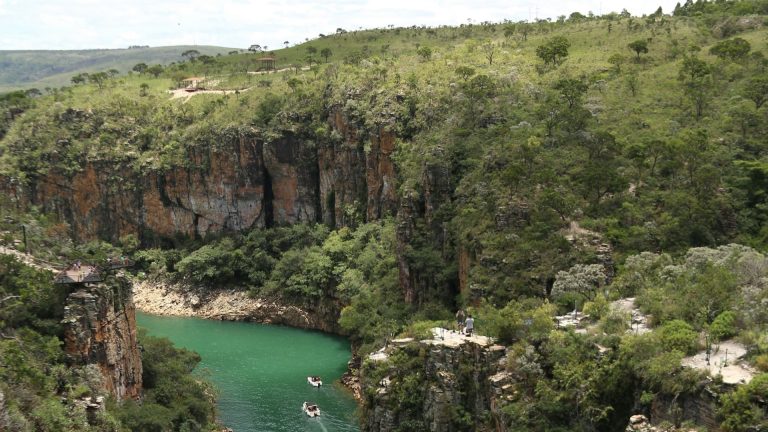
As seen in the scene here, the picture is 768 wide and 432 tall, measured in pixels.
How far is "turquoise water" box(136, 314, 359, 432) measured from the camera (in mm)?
41688

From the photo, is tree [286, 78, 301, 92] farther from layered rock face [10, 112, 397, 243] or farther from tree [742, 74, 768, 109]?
tree [742, 74, 768, 109]

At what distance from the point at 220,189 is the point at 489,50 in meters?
27.7

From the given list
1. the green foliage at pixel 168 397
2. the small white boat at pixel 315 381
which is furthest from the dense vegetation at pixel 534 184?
the green foliage at pixel 168 397

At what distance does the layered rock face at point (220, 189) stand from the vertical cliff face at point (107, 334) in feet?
111

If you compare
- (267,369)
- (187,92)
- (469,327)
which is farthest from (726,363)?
(187,92)

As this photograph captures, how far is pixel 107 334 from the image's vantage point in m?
32.2

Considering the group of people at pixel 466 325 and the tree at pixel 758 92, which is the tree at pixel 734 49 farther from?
→ the group of people at pixel 466 325

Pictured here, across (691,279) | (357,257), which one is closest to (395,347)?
(691,279)

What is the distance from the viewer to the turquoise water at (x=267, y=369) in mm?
41688

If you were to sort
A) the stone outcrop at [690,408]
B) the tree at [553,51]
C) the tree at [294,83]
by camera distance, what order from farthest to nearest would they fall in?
the tree at [294,83] < the tree at [553,51] < the stone outcrop at [690,408]

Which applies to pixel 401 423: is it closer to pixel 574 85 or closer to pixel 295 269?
pixel 574 85

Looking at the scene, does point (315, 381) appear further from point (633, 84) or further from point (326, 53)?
point (326, 53)

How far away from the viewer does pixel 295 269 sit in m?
64.2

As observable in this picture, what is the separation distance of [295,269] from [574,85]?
26.7 m
